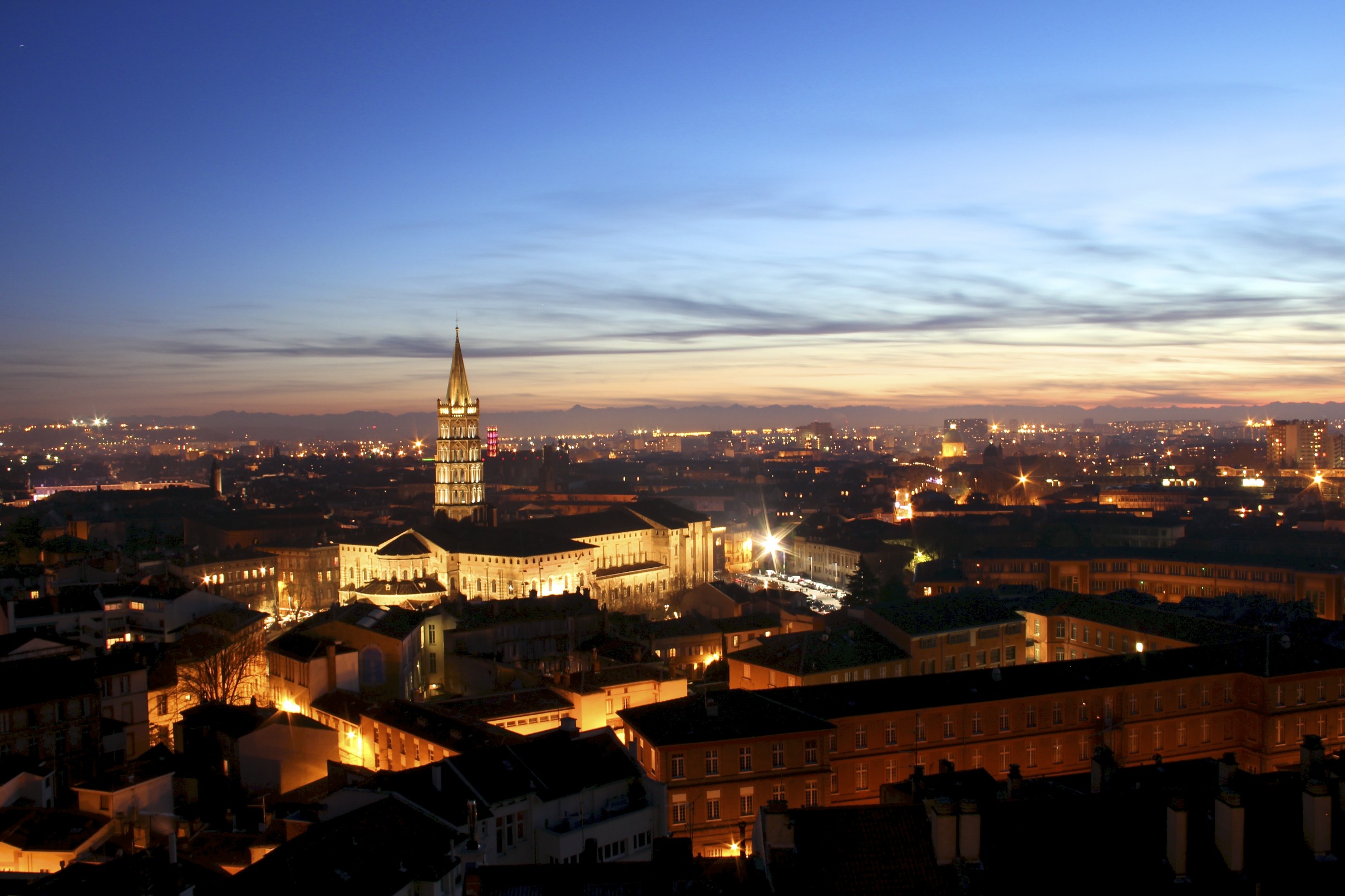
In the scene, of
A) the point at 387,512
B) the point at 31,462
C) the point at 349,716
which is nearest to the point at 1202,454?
the point at 387,512

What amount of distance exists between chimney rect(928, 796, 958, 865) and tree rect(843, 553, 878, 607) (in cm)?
3353

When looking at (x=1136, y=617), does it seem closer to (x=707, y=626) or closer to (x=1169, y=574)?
(x=707, y=626)

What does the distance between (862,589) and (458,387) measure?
3756 cm

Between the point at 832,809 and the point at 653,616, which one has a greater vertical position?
the point at 832,809

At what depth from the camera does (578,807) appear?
1934 cm

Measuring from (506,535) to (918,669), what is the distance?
1470 inches

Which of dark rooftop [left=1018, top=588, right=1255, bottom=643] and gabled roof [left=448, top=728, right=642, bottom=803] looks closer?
gabled roof [left=448, top=728, right=642, bottom=803]

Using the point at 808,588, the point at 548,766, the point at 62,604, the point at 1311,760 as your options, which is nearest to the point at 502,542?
the point at 808,588

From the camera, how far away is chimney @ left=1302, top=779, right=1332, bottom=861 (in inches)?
491

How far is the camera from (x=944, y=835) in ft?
40.2

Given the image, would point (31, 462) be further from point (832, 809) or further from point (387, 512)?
point (832, 809)

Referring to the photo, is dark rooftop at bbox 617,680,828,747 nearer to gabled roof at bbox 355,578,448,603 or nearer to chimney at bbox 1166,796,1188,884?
chimney at bbox 1166,796,1188,884

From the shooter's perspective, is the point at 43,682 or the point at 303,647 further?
the point at 303,647

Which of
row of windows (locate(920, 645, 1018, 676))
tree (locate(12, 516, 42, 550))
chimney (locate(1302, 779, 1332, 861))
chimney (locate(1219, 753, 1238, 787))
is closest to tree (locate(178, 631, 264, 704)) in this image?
row of windows (locate(920, 645, 1018, 676))
